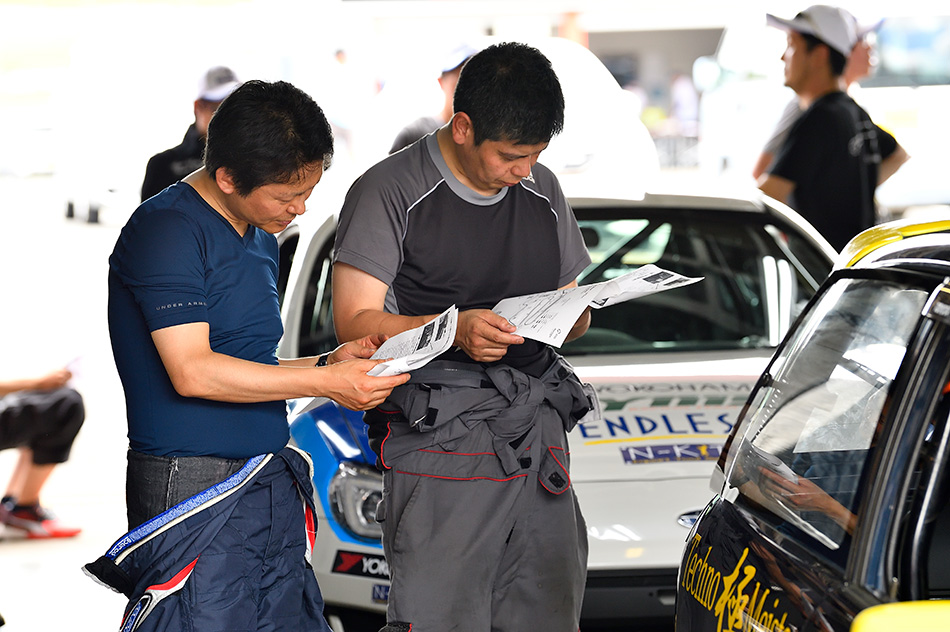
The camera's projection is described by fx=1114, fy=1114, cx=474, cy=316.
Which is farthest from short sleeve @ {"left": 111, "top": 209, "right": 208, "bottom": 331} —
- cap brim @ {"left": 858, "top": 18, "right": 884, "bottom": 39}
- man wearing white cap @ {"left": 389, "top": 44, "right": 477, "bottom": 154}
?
cap brim @ {"left": 858, "top": 18, "right": 884, "bottom": 39}

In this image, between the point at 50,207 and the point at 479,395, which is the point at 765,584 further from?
the point at 50,207

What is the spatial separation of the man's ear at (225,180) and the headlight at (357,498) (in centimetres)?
120

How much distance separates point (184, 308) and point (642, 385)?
74.1 inches

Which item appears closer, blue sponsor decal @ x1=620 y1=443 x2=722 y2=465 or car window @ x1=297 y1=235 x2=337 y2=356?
blue sponsor decal @ x1=620 y1=443 x2=722 y2=465

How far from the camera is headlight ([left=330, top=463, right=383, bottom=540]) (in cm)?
301

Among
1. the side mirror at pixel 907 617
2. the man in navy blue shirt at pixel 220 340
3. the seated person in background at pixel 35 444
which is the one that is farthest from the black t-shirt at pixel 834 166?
the side mirror at pixel 907 617

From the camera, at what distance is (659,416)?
329 cm

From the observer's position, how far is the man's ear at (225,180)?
2.04 m

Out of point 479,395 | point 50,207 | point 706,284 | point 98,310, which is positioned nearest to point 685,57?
point 50,207

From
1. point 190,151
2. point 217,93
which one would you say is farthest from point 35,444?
point 217,93

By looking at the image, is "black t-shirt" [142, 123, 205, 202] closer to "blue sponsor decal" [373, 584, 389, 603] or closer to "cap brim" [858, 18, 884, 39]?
"blue sponsor decal" [373, 584, 389, 603]

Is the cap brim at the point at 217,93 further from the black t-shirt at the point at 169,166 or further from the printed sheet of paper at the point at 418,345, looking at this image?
the printed sheet of paper at the point at 418,345

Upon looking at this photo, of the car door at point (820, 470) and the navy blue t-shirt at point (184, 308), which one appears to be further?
the navy blue t-shirt at point (184, 308)

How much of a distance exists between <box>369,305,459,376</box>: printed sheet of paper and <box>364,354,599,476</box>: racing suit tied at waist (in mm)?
200
